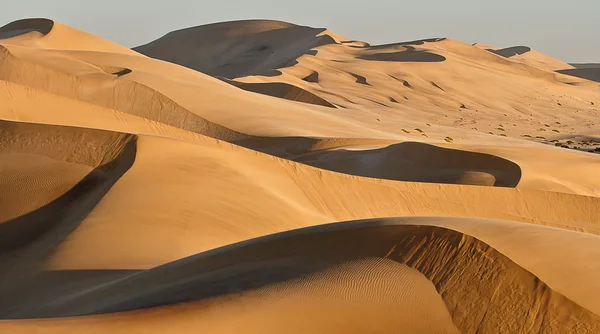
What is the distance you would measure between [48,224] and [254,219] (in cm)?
169

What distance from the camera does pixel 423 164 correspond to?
1337cm

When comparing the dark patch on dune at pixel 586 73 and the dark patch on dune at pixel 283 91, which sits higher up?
the dark patch on dune at pixel 283 91

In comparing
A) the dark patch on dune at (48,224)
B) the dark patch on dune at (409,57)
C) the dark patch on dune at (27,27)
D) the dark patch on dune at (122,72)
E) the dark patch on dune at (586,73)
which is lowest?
the dark patch on dune at (586,73)

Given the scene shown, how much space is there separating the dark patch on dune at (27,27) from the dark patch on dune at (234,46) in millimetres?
16614

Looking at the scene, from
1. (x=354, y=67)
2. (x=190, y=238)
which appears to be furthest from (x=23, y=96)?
(x=354, y=67)

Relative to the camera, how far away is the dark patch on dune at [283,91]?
27672 millimetres

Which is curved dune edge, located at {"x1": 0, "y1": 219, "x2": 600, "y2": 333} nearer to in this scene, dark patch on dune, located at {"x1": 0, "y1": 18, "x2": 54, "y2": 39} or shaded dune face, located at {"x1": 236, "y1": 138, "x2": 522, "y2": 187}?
shaded dune face, located at {"x1": 236, "y1": 138, "x2": 522, "y2": 187}

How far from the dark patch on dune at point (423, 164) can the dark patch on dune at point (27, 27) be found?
1406cm

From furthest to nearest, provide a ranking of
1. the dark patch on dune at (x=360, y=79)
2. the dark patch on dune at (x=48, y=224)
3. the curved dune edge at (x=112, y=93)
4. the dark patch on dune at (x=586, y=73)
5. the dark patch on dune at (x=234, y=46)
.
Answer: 1. the dark patch on dune at (x=586, y=73)
2. the dark patch on dune at (x=234, y=46)
3. the dark patch on dune at (x=360, y=79)
4. the curved dune edge at (x=112, y=93)
5. the dark patch on dune at (x=48, y=224)

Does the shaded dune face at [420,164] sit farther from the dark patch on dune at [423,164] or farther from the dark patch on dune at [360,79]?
the dark patch on dune at [360,79]

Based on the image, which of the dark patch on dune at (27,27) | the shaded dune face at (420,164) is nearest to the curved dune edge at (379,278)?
the shaded dune face at (420,164)

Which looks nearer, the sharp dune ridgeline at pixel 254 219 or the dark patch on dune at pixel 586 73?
the sharp dune ridgeline at pixel 254 219

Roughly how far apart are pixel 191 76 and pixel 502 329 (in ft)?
56.8

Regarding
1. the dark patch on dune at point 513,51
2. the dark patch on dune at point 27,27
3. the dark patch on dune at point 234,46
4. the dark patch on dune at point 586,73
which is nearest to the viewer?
the dark patch on dune at point 27,27
